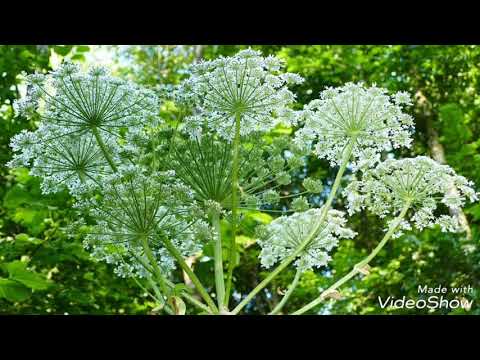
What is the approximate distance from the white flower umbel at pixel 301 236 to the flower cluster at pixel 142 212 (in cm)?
25

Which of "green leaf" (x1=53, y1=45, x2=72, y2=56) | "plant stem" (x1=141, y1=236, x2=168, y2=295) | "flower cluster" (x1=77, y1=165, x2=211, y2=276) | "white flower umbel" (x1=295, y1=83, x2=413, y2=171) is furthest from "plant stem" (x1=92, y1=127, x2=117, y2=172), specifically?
"green leaf" (x1=53, y1=45, x2=72, y2=56)

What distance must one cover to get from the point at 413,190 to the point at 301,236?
36 centimetres

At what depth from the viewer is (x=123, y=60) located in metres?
5.52

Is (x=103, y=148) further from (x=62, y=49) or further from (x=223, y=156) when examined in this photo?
(x=62, y=49)

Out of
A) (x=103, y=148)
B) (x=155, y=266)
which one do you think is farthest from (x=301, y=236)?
(x=103, y=148)

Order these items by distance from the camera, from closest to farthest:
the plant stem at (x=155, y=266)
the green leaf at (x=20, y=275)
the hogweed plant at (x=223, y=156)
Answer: the plant stem at (x=155, y=266) < the hogweed plant at (x=223, y=156) < the green leaf at (x=20, y=275)

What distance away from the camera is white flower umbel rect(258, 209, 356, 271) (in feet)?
6.06

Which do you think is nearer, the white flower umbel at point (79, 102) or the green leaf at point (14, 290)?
the white flower umbel at point (79, 102)

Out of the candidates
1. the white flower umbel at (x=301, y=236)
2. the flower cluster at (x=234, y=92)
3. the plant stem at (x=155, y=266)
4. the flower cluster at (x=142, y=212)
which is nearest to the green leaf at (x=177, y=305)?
the plant stem at (x=155, y=266)

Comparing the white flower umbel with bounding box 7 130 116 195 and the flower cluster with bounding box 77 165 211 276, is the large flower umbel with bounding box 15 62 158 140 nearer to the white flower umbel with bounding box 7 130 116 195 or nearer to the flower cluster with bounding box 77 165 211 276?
the white flower umbel with bounding box 7 130 116 195

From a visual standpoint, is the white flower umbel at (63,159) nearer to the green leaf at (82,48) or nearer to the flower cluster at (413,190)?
the flower cluster at (413,190)

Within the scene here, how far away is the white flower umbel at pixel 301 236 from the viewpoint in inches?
72.7
